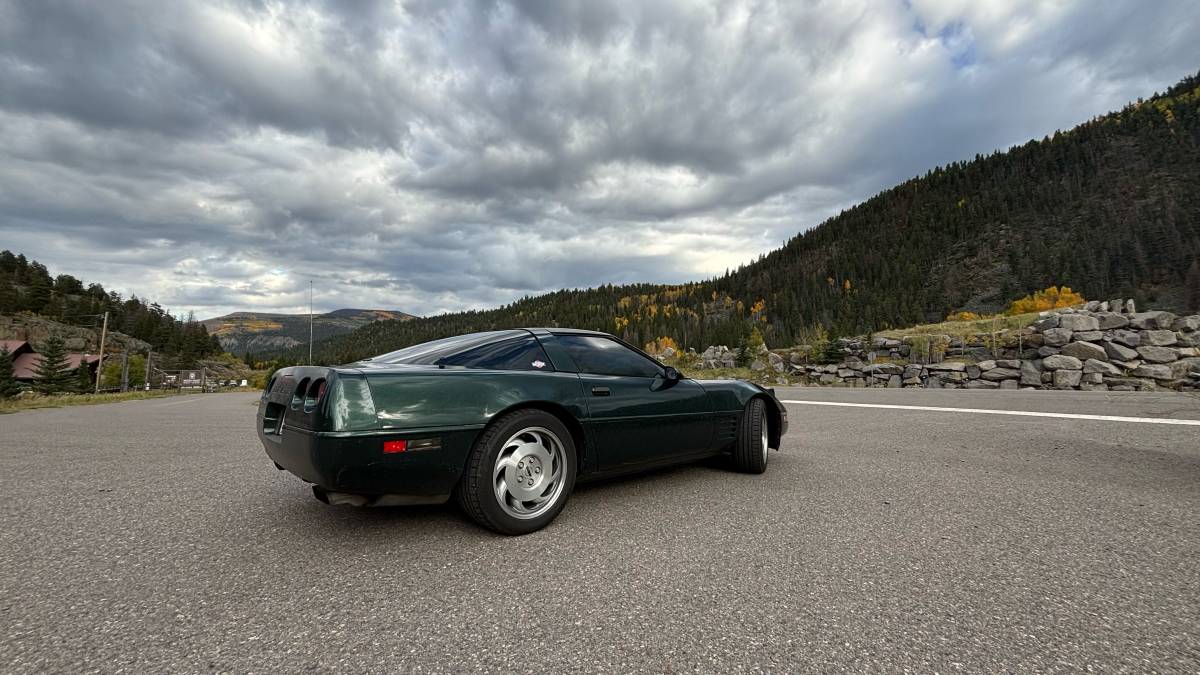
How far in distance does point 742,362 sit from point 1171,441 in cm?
1664

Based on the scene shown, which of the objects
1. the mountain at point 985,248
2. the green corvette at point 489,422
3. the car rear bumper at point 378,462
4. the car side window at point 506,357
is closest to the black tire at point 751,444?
the green corvette at point 489,422

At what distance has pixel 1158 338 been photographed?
41.1ft

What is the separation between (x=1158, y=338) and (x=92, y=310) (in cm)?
14408

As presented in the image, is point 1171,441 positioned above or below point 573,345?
below

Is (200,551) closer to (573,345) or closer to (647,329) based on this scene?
(573,345)

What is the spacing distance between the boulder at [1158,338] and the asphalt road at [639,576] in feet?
41.9

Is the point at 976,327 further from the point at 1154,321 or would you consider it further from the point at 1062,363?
the point at 1154,321

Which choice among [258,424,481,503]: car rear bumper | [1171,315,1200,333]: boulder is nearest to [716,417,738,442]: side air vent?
[258,424,481,503]: car rear bumper

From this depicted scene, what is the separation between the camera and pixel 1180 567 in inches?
85.2

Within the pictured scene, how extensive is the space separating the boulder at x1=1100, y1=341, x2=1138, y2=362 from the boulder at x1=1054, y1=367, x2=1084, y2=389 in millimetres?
831

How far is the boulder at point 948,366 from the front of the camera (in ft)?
48.2

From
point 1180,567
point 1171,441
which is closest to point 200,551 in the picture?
point 1180,567

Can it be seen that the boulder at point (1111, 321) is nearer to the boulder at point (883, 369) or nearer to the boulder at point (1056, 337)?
the boulder at point (1056, 337)

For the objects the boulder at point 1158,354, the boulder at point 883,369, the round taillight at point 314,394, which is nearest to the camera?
the round taillight at point 314,394
